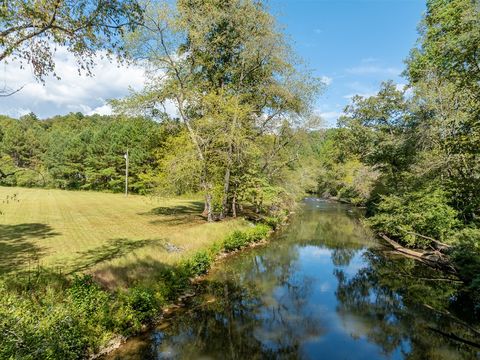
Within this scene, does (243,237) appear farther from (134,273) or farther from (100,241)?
(134,273)

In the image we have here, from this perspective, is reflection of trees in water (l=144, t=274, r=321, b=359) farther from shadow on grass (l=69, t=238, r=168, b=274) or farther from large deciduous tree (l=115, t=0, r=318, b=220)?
large deciduous tree (l=115, t=0, r=318, b=220)

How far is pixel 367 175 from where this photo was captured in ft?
125

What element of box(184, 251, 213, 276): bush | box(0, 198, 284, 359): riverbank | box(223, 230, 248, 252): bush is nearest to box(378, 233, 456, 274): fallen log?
box(223, 230, 248, 252): bush

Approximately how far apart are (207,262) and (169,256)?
2.31 meters

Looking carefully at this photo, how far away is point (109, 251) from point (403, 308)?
14.0 m

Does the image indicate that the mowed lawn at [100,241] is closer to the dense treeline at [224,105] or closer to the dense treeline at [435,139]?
the dense treeline at [224,105]

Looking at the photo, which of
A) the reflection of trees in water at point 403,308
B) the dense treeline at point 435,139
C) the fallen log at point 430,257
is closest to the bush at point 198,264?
the reflection of trees in water at point 403,308

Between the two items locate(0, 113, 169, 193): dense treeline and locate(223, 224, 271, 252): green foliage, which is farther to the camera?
locate(0, 113, 169, 193): dense treeline

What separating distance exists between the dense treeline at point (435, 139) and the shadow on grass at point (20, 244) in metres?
18.4

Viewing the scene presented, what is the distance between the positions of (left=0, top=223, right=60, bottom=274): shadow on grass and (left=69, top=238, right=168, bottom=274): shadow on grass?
1.83 m

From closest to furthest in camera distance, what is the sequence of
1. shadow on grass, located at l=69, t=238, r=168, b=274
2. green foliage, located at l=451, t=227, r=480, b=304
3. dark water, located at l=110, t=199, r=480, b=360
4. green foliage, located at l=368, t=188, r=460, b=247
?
1. dark water, located at l=110, t=199, r=480, b=360
2. shadow on grass, located at l=69, t=238, r=168, b=274
3. green foliage, located at l=451, t=227, r=480, b=304
4. green foliage, located at l=368, t=188, r=460, b=247

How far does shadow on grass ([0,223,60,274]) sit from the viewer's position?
13.9 meters

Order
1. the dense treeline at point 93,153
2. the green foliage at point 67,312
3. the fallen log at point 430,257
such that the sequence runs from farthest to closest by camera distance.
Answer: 1. the dense treeline at point 93,153
2. the fallen log at point 430,257
3. the green foliage at point 67,312

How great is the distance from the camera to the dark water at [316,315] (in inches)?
432
